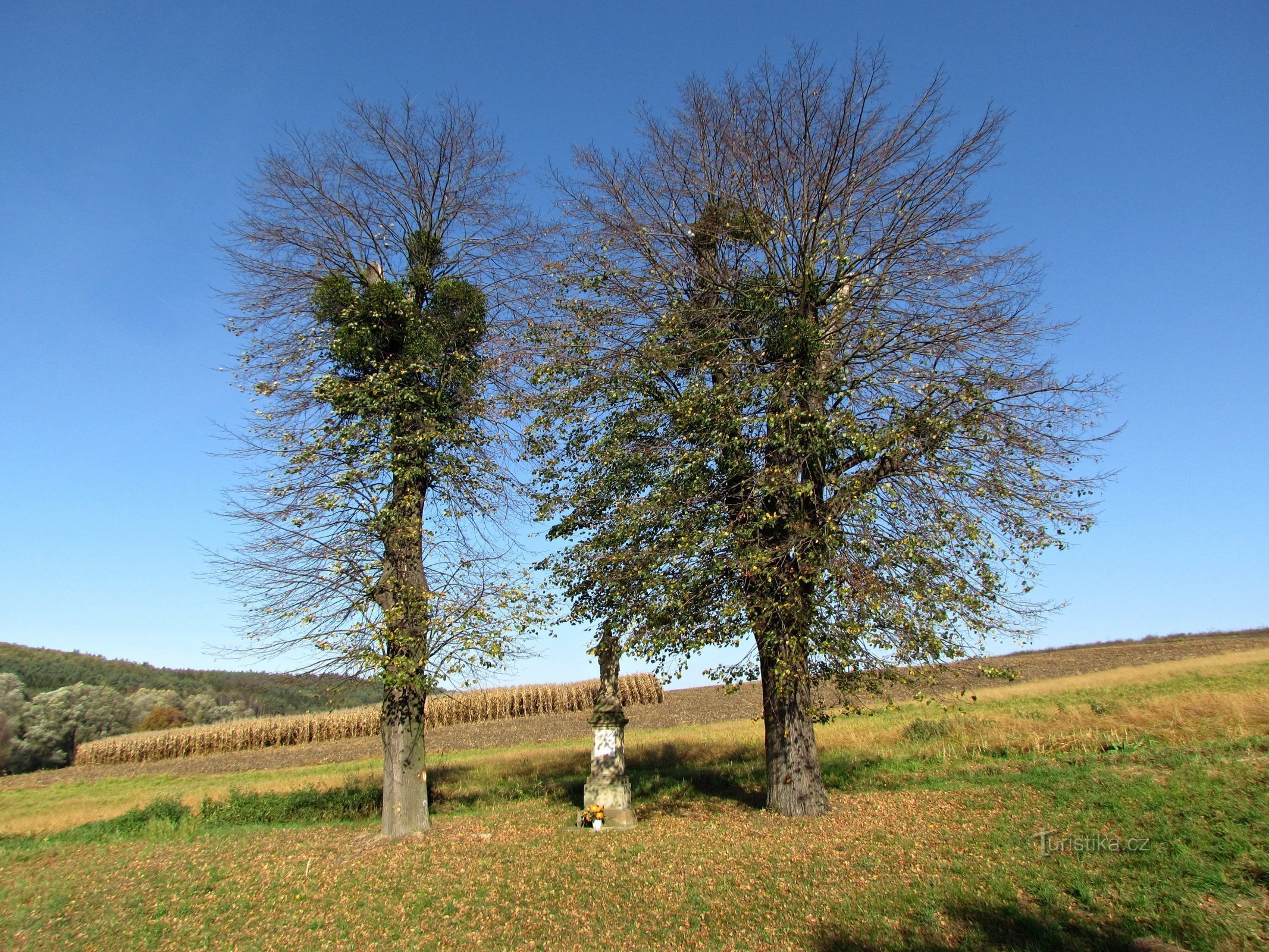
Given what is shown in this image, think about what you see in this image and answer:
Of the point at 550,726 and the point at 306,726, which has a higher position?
the point at 306,726

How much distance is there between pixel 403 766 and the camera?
13.9 metres

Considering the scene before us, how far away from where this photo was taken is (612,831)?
42.1ft

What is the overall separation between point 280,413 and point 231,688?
113577 mm

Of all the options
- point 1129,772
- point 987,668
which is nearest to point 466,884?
point 987,668

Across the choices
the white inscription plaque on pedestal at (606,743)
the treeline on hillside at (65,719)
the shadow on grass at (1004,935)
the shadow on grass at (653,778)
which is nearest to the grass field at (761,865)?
the shadow on grass at (1004,935)

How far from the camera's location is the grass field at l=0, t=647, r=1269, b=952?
7.41 meters

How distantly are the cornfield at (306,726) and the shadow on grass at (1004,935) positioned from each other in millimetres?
42964

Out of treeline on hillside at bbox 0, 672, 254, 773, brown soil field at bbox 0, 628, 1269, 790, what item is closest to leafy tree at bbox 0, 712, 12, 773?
treeline on hillside at bbox 0, 672, 254, 773

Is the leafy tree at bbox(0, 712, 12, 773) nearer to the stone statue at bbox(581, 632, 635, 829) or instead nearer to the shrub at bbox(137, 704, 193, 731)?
the shrub at bbox(137, 704, 193, 731)

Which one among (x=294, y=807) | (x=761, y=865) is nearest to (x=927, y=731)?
(x=761, y=865)

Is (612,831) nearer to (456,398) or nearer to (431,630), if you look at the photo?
(431,630)

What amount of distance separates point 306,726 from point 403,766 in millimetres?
42844

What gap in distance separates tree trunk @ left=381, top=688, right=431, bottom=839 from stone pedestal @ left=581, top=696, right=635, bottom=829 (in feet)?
10.7

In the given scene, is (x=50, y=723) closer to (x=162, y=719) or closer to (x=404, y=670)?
(x=162, y=719)
